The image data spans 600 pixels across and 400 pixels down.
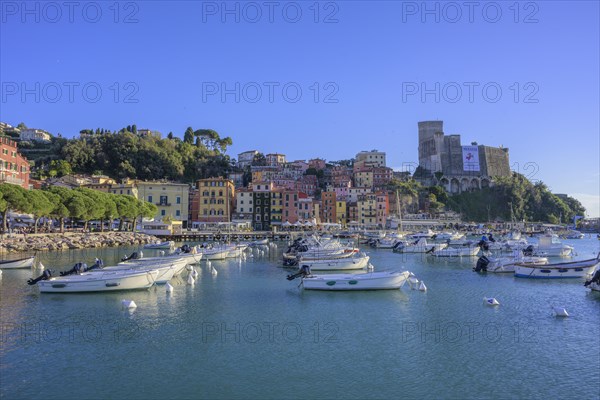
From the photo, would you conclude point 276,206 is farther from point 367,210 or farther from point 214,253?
point 214,253

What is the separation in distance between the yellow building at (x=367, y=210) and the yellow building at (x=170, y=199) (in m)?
38.4

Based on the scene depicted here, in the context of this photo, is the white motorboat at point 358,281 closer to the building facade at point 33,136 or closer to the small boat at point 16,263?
the small boat at point 16,263

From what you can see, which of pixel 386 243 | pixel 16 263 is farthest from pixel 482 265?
pixel 16 263

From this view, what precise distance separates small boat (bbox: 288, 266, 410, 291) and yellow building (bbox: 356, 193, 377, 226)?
77762mm

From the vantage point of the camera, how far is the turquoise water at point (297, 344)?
1341cm

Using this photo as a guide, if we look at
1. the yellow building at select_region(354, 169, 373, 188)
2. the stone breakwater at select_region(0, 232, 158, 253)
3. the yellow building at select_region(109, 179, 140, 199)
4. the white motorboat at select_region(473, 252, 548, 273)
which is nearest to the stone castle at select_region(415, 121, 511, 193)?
the yellow building at select_region(354, 169, 373, 188)

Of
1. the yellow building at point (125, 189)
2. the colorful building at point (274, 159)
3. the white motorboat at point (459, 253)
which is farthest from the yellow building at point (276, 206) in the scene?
the white motorboat at point (459, 253)

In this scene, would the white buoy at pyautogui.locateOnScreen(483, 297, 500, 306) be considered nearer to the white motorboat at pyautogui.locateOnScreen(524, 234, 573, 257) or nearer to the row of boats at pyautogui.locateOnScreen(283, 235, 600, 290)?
the row of boats at pyautogui.locateOnScreen(283, 235, 600, 290)

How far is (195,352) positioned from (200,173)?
103929mm

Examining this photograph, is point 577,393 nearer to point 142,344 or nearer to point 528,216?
point 142,344

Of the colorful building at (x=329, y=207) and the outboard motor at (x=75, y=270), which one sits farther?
the colorful building at (x=329, y=207)

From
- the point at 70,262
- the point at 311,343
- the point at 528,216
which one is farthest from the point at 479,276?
the point at 528,216

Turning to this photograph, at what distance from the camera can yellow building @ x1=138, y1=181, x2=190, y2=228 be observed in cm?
8900

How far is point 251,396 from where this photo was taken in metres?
12.8
